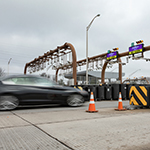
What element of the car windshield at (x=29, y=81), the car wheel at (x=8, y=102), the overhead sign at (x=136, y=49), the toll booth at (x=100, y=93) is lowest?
the car wheel at (x=8, y=102)

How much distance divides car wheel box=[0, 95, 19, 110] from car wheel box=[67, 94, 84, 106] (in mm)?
2478

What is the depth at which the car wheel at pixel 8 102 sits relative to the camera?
7721 millimetres

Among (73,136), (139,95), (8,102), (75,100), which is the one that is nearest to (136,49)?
(139,95)

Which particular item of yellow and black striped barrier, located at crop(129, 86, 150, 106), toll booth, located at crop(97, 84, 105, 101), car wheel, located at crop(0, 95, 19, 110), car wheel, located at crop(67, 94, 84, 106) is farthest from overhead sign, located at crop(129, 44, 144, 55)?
car wheel, located at crop(0, 95, 19, 110)

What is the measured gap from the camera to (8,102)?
25.6ft

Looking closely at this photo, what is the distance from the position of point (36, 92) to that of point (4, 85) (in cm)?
138

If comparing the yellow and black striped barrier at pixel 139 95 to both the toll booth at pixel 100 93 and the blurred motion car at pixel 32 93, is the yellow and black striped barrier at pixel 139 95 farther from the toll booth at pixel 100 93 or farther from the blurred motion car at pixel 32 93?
the toll booth at pixel 100 93

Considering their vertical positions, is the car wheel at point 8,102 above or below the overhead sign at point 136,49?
below

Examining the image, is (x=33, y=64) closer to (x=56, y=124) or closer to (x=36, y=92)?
(x=36, y=92)

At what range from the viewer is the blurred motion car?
310 inches

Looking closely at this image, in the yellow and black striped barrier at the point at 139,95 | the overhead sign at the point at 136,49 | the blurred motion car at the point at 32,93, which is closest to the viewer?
the blurred motion car at the point at 32,93

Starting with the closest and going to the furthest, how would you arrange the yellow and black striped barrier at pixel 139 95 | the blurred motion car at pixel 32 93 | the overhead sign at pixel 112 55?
the blurred motion car at pixel 32 93
the yellow and black striped barrier at pixel 139 95
the overhead sign at pixel 112 55

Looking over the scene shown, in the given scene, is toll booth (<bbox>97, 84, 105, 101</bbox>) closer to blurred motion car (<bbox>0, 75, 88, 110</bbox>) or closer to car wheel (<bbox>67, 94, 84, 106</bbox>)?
car wheel (<bbox>67, 94, 84, 106</bbox>)

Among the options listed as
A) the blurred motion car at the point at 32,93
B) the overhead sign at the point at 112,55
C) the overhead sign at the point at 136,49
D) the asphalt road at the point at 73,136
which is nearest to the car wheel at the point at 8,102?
the blurred motion car at the point at 32,93
